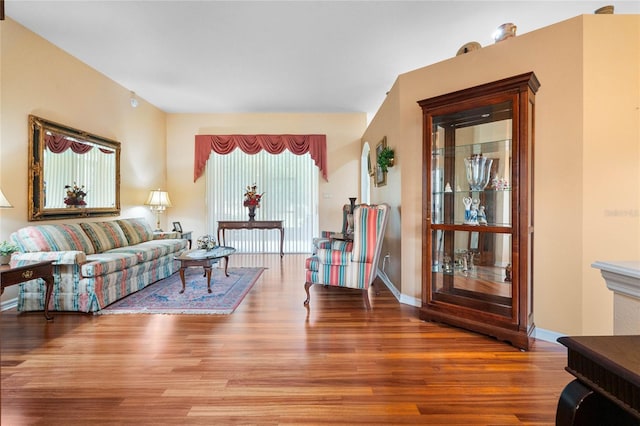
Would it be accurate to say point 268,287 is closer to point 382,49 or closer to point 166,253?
point 166,253

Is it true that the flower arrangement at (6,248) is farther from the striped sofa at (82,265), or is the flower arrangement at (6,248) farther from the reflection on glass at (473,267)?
the reflection on glass at (473,267)

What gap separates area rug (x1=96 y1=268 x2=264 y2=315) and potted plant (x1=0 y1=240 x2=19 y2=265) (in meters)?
0.95

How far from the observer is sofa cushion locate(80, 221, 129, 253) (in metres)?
3.96

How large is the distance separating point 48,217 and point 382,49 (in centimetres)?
452

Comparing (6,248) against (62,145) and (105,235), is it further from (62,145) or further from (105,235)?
(62,145)

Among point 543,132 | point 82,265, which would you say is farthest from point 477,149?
point 82,265

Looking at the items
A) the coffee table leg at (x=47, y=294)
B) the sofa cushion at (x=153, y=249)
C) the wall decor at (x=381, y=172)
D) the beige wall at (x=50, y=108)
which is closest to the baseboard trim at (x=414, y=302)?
the wall decor at (x=381, y=172)

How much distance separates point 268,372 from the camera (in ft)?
6.93

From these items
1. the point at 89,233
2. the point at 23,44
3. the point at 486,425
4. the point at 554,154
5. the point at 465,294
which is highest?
the point at 23,44

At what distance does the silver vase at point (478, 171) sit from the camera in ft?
9.05

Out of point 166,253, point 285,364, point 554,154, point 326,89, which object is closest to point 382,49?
point 326,89

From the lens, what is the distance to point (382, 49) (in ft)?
12.9

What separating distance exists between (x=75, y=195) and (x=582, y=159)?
5.55 meters

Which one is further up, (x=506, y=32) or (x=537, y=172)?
(x=506, y=32)
